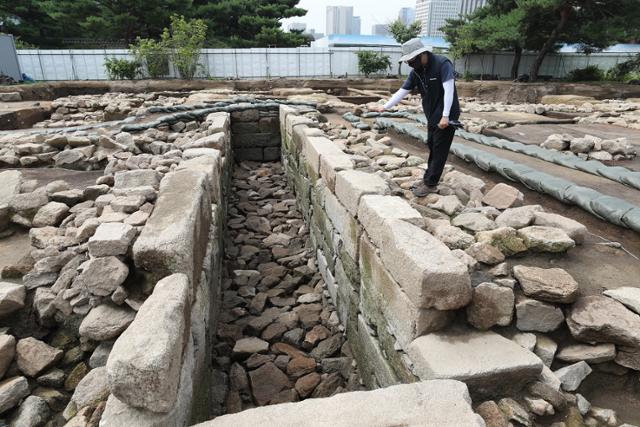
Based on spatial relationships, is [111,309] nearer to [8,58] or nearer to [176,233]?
[176,233]

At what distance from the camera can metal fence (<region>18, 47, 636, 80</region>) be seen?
20.3 meters

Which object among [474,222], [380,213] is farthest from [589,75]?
[380,213]

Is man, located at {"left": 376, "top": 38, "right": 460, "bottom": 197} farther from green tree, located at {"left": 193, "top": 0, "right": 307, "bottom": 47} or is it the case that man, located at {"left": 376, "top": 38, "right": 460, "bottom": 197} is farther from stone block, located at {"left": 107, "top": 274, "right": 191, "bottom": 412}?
green tree, located at {"left": 193, "top": 0, "right": 307, "bottom": 47}

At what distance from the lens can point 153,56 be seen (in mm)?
19359

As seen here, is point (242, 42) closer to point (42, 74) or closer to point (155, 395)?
point (42, 74)

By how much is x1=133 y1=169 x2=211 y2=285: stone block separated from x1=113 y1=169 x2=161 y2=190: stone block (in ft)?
1.03

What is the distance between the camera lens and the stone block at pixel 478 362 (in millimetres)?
1864

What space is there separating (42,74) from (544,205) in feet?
79.2

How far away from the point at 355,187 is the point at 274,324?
1544 mm

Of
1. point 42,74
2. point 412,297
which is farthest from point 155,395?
point 42,74

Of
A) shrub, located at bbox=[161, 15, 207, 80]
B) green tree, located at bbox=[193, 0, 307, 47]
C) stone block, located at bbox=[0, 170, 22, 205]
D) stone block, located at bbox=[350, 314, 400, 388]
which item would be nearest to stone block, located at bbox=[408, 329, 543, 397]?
stone block, located at bbox=[350, 314, 400, 388]

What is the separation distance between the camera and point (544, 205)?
3.60 m

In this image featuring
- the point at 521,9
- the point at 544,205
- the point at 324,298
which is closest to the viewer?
the point at 544,205

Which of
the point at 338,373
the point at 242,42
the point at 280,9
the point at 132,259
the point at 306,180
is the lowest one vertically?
the point at 338,373
